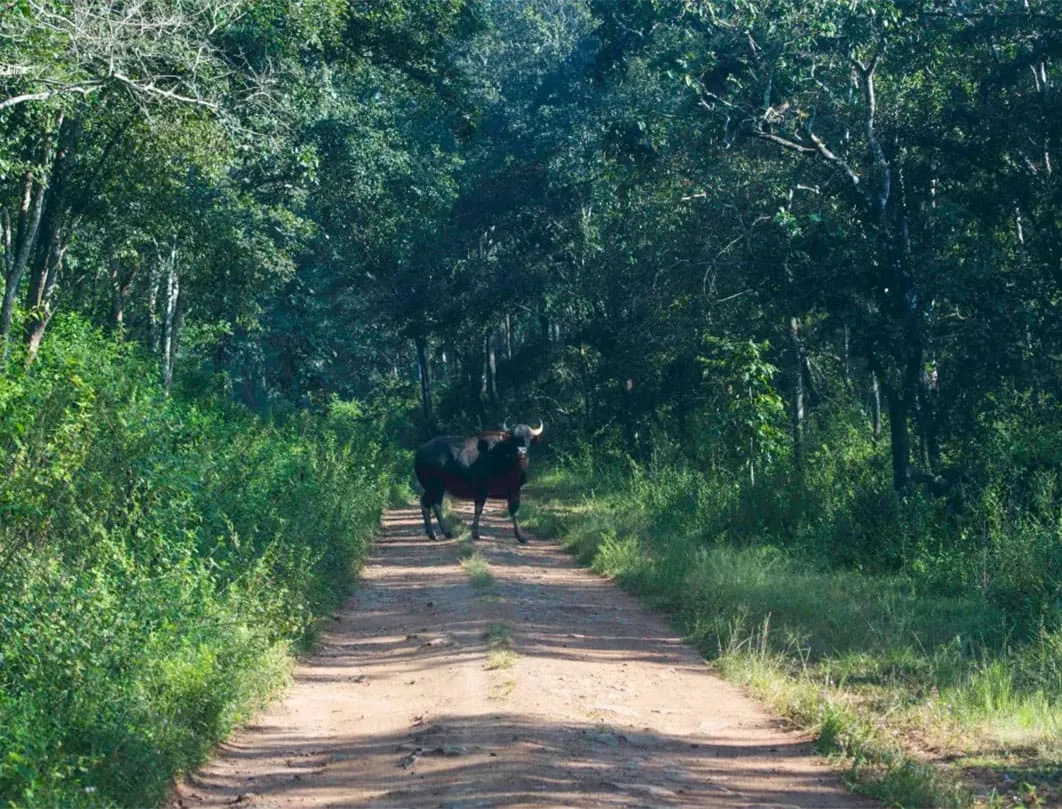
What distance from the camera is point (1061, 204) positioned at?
16516mm

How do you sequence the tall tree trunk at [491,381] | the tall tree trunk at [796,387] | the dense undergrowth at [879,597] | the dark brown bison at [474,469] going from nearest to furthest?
the dense undergrowth at [879,597], the dark brown bison at [474,469], the tall tree trunk at [796,387], the tall tree trunk at [491,381]

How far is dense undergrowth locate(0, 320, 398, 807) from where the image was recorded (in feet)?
21.9

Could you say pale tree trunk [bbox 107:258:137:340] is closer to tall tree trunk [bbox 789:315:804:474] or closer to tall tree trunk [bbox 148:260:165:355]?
tall tree trunk [bbox 148:260:165:355]

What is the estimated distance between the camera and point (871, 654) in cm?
1028

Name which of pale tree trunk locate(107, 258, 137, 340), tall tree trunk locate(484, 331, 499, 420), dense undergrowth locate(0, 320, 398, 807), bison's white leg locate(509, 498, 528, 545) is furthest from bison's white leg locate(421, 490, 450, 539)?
tall tree trunk locate(484, 331, 499, 420)

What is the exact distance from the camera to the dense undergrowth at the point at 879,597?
775 cm

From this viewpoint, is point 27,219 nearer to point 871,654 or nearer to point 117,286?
point 117,286

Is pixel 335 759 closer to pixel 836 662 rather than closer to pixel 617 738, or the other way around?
pixel 617 738

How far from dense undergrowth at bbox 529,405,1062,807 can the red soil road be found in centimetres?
47

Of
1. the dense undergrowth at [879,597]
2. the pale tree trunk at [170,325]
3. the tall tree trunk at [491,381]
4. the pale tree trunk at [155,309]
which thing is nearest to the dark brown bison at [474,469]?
the dense undergrowth at [879,597]

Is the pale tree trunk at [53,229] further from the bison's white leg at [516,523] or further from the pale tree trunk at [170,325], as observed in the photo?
the bison's white leg at [516,523]

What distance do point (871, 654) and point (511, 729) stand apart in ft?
12.0

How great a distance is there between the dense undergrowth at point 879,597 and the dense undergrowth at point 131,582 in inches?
139

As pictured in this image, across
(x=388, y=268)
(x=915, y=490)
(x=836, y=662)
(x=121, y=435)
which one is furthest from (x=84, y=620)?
(x=388, y=268)
